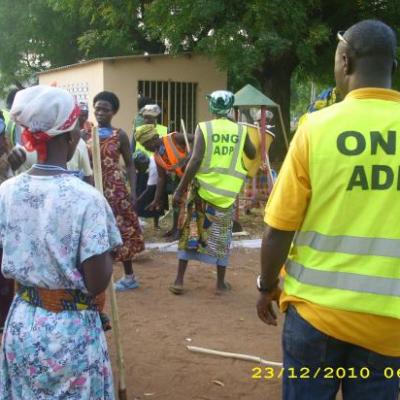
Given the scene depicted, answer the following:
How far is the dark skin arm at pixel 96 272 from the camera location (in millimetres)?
2108

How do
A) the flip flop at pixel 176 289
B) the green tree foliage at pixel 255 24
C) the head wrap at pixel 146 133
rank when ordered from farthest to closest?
the green tree foliage at pixel 255 24, the head wrap at pixel 146 133, the flip flop at pixel 176 289

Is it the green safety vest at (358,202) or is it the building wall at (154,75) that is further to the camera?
the building wall at (154,75)

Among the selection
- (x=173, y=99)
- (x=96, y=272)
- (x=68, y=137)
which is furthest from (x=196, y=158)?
(x=173, y=99)

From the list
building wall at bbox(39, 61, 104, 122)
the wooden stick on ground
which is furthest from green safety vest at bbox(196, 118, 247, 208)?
building wall at bbox(39, 61, 104, 122)

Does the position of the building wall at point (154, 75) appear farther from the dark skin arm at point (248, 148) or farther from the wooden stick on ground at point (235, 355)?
the wooden stick on ground at point (235, 355)

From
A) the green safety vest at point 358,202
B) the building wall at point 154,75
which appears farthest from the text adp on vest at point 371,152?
the building wall at point 154,75

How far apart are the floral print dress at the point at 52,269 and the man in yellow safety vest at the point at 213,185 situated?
10.2 ft

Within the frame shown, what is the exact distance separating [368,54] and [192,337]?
2975 millimetres

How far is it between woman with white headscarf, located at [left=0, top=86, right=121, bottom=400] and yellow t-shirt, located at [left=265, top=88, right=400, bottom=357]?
64 centimetres

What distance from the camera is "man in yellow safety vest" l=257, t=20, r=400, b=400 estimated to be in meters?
1.97

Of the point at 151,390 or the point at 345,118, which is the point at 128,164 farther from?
the point at 345,118

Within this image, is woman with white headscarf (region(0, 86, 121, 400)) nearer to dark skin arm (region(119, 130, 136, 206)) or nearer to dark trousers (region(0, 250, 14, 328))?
dark trousers (region(0, 250, 14, 328))

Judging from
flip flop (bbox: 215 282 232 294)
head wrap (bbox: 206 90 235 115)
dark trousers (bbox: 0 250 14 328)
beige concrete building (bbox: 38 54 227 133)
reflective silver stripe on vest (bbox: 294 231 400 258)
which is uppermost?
beige concrete building (bbox: 38 54 227 133)

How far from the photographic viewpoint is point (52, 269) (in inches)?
83.5
